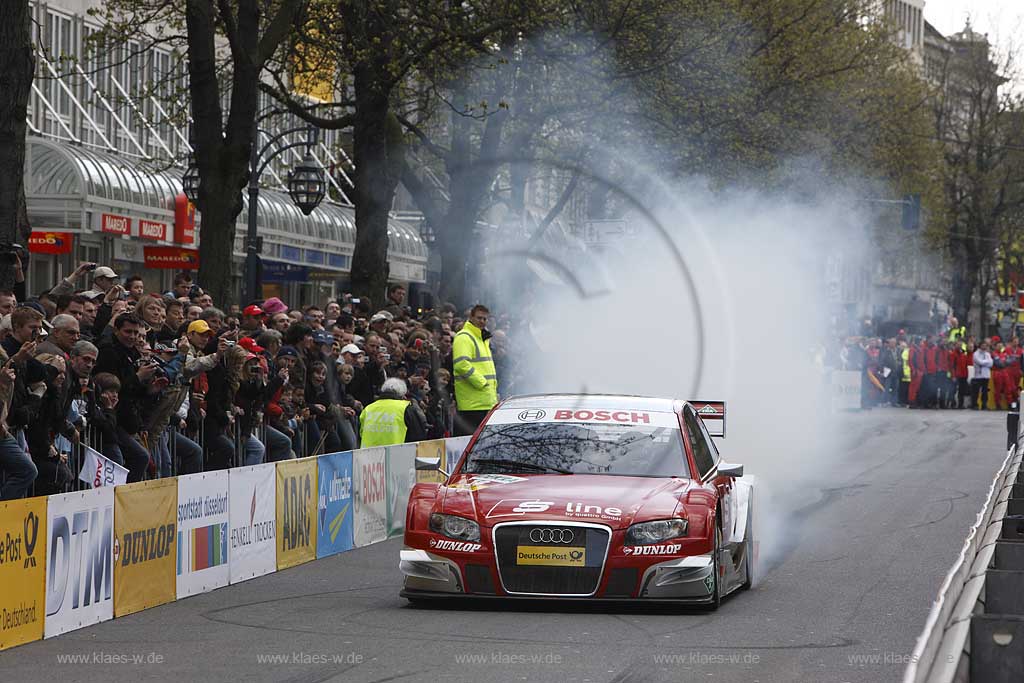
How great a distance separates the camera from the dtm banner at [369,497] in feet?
52.7

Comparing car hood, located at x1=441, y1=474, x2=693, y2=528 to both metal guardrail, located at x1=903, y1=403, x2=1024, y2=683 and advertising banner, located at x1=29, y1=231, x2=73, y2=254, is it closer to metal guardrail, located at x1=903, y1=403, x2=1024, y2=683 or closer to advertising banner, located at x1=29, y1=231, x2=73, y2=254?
metal guardrail, located at x1=903, y1=403, x2=1024, y2=683

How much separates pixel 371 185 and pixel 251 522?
15.4 m

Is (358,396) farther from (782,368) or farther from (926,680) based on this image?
(782,368)

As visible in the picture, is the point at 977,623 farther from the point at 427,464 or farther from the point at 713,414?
the point at 713,414

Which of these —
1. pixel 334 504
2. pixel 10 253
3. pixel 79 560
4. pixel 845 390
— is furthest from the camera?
pixel 845 390

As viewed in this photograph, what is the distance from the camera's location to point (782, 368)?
A: 37531 mm

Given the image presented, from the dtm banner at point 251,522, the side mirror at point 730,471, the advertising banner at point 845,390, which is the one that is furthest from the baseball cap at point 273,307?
the advertising banner at point 845,390

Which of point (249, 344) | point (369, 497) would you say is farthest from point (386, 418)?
point (249, 344)

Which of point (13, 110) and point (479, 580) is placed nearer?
point (479, 580)

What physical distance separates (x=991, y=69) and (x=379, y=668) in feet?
240

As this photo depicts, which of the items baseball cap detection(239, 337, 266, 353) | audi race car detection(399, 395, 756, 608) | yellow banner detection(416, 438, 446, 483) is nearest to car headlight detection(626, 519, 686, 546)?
audi race car detection(399, 395, 756, 608)

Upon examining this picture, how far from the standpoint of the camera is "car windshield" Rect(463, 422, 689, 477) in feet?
39.2

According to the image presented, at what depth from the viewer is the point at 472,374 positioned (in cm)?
1953

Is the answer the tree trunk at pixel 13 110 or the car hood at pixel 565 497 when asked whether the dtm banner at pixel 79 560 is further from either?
the tree trunk at pixel 13 110
